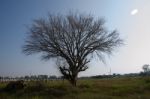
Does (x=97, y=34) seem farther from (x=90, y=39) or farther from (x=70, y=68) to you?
(x=70, y=68)

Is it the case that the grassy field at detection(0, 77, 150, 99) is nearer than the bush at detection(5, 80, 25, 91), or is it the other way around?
the grassy field at detection(0, 77, 150, 99)

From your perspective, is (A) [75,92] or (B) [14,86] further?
(B) [14,86]

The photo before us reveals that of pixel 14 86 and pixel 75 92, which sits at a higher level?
pixel 14 86

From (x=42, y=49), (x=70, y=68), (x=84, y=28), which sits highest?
(x=84, y=28)

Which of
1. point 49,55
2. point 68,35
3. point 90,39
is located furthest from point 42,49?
point 90,39

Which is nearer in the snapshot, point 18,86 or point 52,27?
point 18,86

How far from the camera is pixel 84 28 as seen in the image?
118 ft

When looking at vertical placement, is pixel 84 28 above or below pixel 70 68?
above

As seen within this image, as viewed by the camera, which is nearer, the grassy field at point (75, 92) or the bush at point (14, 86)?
the grassy field at point (75, 92)

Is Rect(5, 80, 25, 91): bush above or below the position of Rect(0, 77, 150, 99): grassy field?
above

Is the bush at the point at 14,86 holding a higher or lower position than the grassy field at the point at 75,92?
higher

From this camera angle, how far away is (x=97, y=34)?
119 ft

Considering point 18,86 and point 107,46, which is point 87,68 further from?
point 18,86

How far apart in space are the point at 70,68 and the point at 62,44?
305 centimetres
